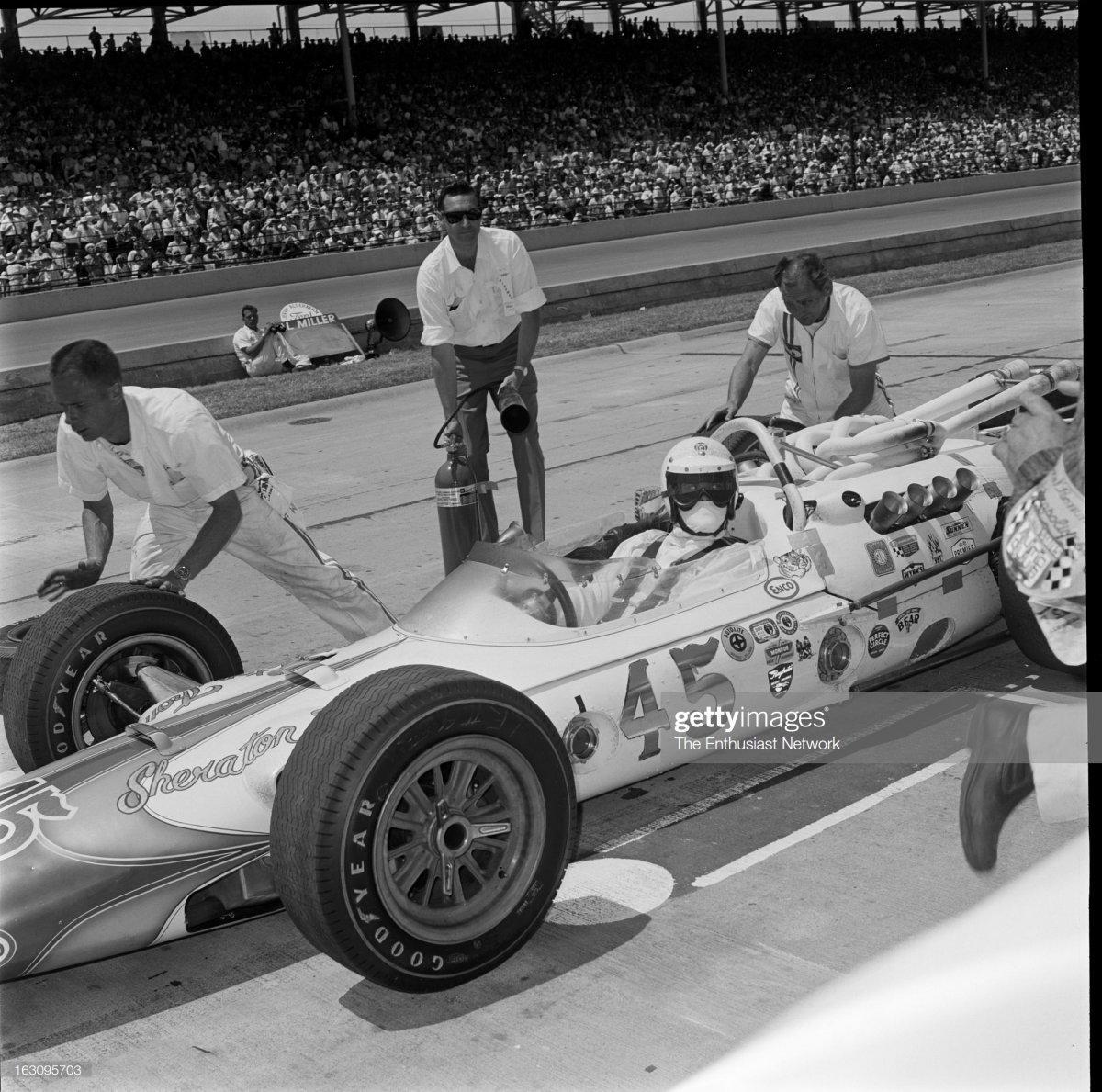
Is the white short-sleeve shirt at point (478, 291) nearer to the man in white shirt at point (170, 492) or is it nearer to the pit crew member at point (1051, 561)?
the man in white shirt at point (170, 492)

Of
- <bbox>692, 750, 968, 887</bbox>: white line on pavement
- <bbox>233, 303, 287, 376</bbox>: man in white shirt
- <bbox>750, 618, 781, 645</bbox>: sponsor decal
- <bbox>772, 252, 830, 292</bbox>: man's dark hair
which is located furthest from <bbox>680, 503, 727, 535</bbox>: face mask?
<bbox>233, 303, 287, 376</bbox>: man in white shirt

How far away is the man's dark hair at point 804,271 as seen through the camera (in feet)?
20.6

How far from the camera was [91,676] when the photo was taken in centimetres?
448

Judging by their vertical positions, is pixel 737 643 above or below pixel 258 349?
below

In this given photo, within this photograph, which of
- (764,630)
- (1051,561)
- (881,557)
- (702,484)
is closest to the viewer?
(1051,561)

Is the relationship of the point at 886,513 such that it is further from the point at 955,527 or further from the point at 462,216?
the point at 462,216

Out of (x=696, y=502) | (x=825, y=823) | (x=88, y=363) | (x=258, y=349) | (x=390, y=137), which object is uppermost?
(x=390, y=137)

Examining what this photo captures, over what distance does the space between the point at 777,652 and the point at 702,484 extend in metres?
0.64

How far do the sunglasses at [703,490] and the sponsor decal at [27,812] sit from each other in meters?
2.16

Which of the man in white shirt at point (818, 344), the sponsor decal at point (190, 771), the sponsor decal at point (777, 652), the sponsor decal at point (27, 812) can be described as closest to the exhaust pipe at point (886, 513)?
the sponsor decal at point (777, 652)

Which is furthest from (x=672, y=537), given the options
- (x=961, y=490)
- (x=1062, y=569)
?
(x=1062, y=569)

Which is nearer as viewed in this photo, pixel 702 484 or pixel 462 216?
pixel 702 484

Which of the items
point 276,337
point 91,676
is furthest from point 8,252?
point 91,676

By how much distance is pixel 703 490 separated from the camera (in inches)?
183
